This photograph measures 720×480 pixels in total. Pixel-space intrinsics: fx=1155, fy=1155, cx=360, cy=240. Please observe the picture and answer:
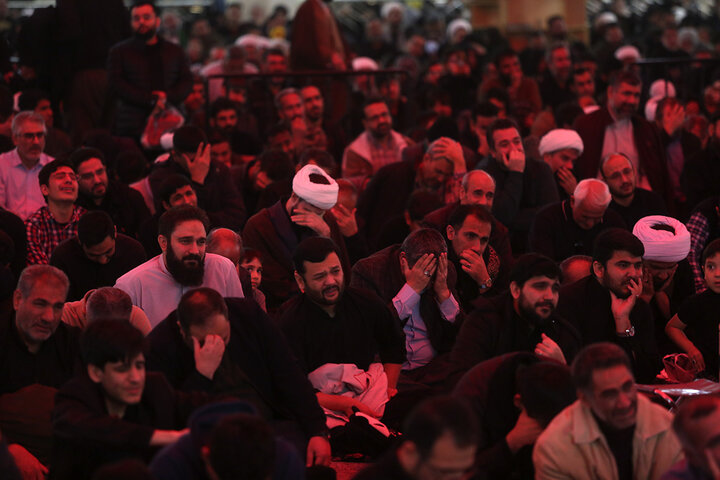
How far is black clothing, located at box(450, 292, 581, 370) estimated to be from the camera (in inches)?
182

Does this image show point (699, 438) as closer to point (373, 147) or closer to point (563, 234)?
point (563, 234)

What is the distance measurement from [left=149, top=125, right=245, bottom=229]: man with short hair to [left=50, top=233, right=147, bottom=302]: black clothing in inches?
49.8

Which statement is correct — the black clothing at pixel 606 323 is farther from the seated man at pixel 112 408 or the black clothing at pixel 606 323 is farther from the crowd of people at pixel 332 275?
the seated man at pixel 112 408

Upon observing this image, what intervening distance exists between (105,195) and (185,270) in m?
1.80

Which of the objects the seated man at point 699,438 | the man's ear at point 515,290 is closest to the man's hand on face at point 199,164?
the man's ear at point 515,290

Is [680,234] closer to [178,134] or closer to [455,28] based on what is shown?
[178,134]

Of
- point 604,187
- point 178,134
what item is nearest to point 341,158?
point 178,134

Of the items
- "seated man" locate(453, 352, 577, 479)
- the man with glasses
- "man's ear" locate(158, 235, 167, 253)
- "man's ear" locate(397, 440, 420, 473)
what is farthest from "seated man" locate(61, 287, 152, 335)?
the man with glasses

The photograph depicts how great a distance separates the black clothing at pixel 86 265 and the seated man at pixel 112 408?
5.78 ft

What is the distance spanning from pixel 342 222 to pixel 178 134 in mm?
1172

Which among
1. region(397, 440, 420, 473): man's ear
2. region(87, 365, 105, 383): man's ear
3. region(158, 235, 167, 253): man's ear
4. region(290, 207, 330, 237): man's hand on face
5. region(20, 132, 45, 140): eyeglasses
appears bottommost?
region(290, 207, 330, 237): man's hand on face

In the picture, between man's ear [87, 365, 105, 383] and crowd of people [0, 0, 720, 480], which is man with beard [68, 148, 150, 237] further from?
man's ear [87, 365, 105, 383]

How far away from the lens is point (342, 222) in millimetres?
6691

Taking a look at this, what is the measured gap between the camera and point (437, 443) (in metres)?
3.10
